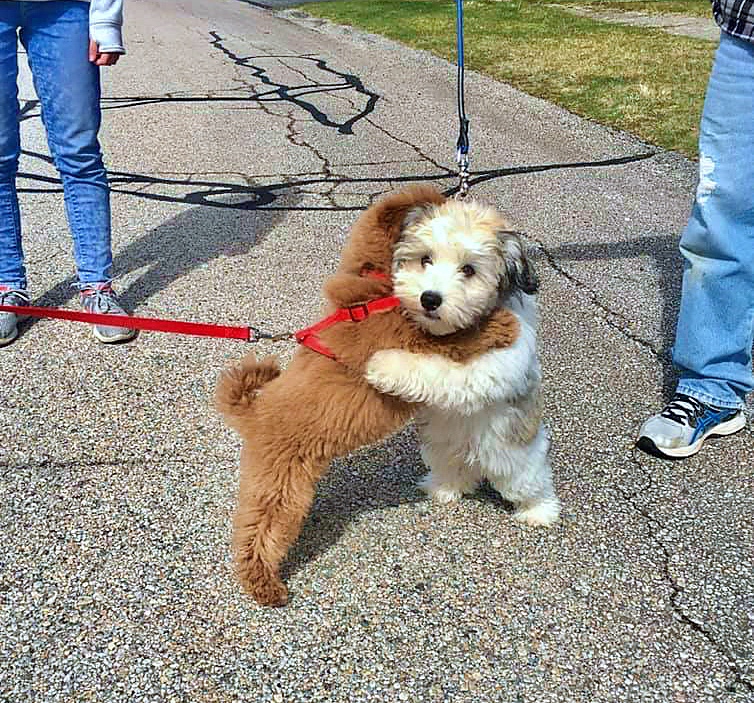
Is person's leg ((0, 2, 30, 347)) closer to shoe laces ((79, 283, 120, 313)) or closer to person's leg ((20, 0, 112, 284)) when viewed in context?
person's leg ((20, 0, 112, 284))

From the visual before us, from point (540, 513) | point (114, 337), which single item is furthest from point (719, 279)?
point (114, 337)

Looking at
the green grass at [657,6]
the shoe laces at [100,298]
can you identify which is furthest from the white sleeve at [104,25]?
the green grass at [657,6]

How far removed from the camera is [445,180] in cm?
680

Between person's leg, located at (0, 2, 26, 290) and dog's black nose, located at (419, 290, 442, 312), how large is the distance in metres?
2.69

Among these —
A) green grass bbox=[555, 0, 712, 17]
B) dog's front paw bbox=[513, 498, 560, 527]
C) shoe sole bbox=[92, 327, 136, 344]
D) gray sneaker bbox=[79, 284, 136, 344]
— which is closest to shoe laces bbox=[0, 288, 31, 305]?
gray sneaker bbox=[79, 284, 136, 344]

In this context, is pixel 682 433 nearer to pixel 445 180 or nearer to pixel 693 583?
pixel 693 583

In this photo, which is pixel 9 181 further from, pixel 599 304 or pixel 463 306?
pixel 599 304

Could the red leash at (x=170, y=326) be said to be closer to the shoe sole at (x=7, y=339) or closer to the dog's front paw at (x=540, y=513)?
the shoe sole at (x=7, y=339)

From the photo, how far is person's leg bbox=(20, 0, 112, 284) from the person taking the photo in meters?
3.90

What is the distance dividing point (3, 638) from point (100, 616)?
0.27 meters

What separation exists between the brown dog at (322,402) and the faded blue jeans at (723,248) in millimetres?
1350

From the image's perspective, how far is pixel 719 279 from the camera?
3336 millimetres

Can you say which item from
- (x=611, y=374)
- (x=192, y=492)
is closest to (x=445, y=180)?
(x=611, y=374)

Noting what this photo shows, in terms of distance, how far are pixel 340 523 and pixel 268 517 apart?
52 centimetres
